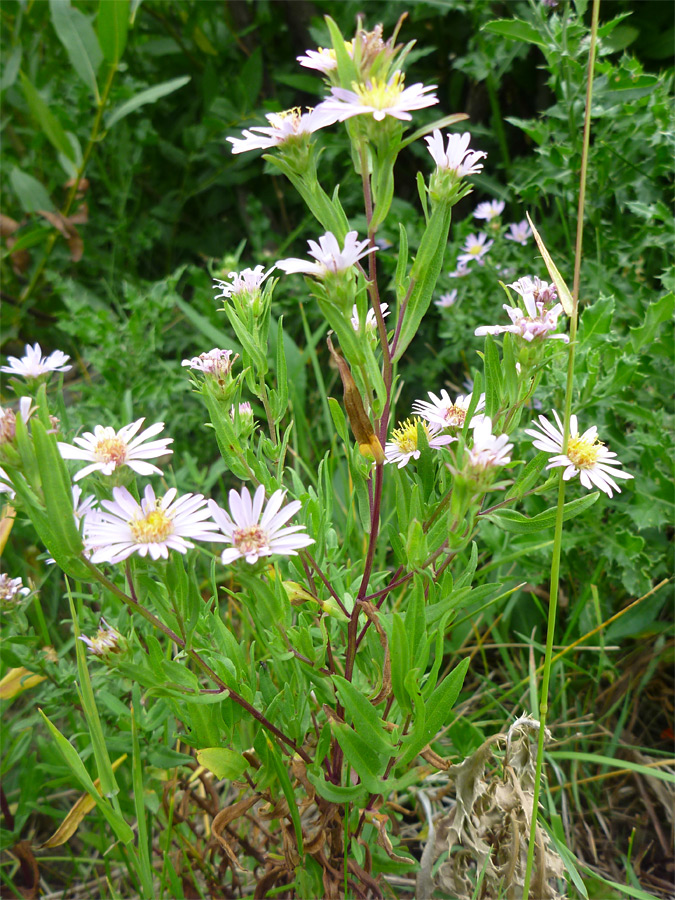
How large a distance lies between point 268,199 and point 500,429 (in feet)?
5.27

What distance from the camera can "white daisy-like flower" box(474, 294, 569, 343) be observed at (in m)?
0.69

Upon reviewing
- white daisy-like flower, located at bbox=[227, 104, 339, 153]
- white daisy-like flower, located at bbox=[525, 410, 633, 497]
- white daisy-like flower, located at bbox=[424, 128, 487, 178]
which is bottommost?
white daisy-like flower, located at bbox=[525, 410, 633, 497]

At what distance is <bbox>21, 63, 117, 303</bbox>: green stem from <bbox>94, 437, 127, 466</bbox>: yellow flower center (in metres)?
1.38

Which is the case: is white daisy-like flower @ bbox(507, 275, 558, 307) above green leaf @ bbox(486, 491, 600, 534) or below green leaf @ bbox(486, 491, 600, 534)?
above

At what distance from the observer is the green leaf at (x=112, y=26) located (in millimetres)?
1588

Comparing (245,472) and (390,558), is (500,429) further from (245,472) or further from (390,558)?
(390,558)

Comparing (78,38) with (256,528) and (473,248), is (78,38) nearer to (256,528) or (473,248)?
(473,248)

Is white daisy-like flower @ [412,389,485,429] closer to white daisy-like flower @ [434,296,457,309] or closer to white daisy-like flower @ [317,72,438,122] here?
white daisy-like flower @ [317,72,438,122]

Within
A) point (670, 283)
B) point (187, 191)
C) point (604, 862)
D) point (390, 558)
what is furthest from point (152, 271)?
point (604, 862)

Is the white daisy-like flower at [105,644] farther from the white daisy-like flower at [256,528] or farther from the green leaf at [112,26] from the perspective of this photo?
the green leaf at [112,26]

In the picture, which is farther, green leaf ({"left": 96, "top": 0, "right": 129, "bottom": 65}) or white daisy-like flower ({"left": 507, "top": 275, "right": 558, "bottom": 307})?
green leaf ({"left": 96, "top": 0, "right": 129, "bottom": 65})

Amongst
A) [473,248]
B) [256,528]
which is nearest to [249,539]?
[256,528]

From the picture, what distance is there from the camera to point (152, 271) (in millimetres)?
2332

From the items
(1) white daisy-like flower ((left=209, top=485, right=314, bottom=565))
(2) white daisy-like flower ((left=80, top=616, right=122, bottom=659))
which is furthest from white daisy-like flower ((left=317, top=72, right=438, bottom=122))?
(2) white daisy-like flower ((left=80, top=616, right=122, bottom=659))
